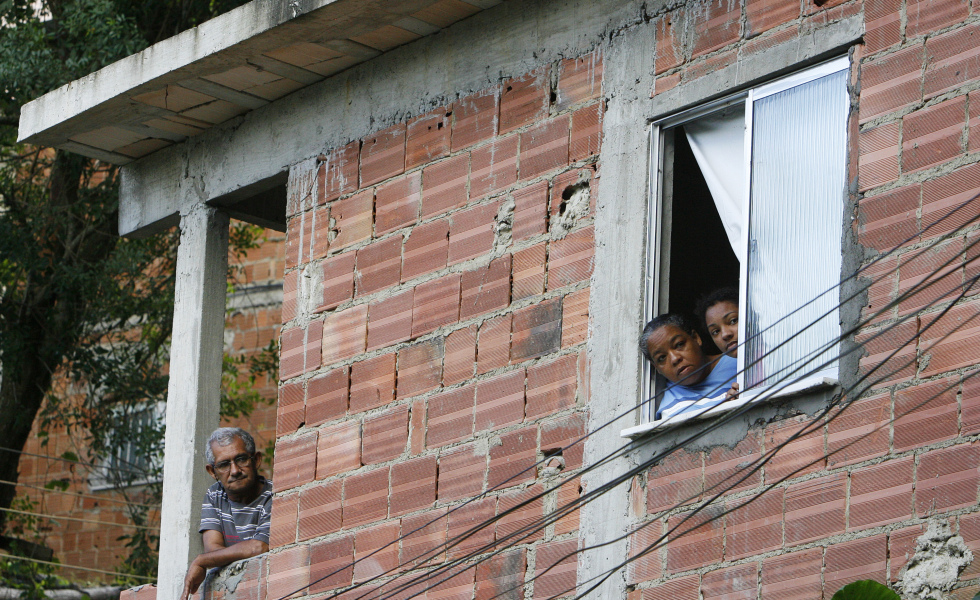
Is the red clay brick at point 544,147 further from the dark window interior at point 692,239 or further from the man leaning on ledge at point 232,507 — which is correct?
the man leaning on ledge at point 232,507

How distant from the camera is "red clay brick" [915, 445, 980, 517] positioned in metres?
5.38

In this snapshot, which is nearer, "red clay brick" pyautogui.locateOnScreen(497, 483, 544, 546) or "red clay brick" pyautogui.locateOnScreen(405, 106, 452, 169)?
"red clay brick" pyautogui.locateOnScreen(497, 483, 544, 546)

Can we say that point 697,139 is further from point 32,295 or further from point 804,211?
point 32,295

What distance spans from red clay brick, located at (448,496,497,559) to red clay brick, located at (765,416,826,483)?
1.34 meters

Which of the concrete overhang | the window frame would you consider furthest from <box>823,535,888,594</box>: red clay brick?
the concrete overhang

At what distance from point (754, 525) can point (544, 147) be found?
206 cm

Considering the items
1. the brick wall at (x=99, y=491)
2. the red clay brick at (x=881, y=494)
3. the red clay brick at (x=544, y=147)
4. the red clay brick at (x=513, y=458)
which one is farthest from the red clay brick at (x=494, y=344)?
the brick wall at (x=99, y=491)

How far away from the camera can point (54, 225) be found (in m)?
14.3

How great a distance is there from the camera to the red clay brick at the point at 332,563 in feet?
23.8

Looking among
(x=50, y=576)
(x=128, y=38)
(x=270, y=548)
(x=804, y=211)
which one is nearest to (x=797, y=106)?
(x=804, y=211)

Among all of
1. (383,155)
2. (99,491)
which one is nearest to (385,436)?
(383,155)

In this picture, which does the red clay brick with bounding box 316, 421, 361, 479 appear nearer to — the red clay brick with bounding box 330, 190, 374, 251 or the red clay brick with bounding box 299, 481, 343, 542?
the red clay brick with bounding box 299, 481, 343, 542

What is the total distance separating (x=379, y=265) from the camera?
7625 millimetres

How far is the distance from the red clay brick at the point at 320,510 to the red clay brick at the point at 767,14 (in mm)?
2834
